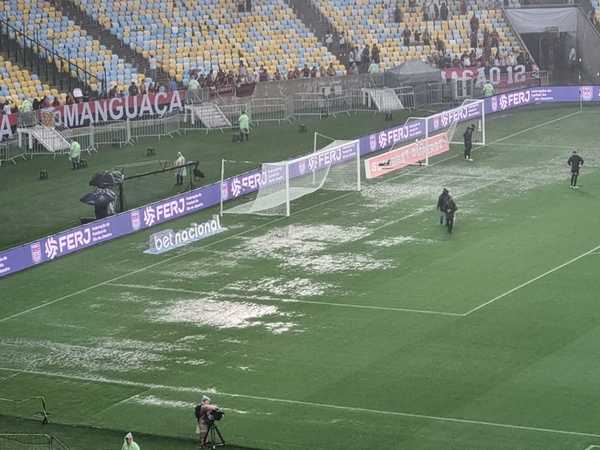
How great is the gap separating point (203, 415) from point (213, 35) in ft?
181

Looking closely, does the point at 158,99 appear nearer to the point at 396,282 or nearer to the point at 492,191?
the point at 492,191

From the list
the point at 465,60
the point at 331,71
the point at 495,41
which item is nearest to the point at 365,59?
the point at 331,71

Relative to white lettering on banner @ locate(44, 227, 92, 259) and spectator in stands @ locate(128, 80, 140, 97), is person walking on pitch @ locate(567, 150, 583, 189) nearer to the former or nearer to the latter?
white lettering on banner @ locate(44, 227, 92, 259)

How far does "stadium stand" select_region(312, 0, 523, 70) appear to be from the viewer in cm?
9056

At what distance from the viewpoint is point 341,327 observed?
41500 millimetres

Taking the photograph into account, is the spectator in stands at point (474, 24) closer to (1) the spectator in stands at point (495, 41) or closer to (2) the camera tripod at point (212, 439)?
(1) the spectator in stands at point (495, 41)

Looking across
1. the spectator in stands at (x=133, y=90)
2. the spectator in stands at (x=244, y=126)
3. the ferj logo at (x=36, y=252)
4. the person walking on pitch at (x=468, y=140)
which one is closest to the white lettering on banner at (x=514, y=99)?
the person walking on pitch at (x=468, y=140)

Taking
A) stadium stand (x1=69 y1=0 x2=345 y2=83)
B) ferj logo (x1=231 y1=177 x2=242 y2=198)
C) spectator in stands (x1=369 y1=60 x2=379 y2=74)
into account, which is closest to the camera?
ferj logo (x1=231 y1=177 x2=242 y2=198)

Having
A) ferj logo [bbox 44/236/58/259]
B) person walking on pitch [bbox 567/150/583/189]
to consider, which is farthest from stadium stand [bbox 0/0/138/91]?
ferj logo [bbox 44/236/58/259]

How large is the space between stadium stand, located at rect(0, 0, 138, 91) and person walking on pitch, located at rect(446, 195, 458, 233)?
2949 cm

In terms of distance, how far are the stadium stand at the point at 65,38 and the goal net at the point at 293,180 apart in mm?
19239

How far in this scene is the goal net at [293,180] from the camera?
57156 mm

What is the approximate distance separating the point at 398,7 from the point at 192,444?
64.3 m

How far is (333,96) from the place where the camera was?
80.0 meters
